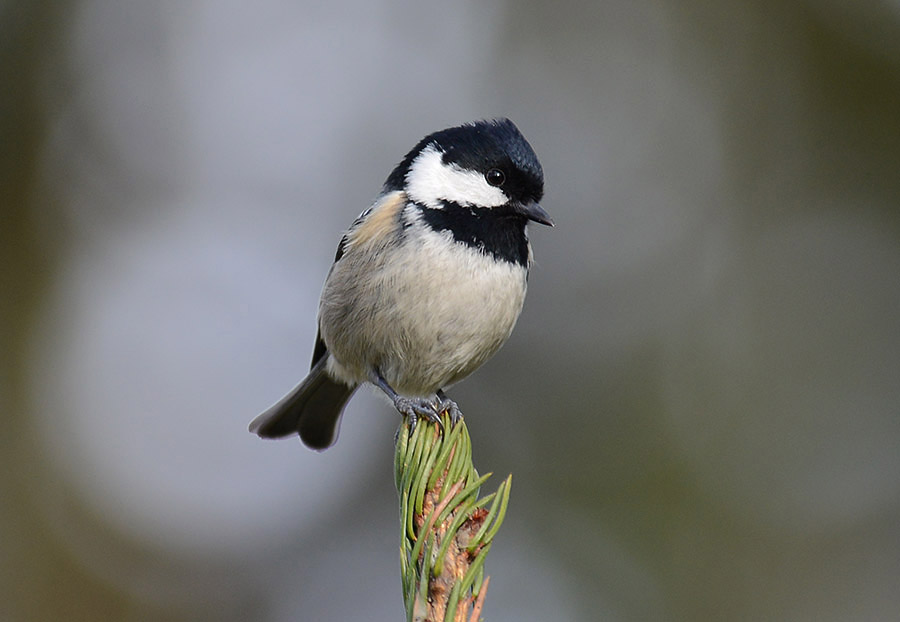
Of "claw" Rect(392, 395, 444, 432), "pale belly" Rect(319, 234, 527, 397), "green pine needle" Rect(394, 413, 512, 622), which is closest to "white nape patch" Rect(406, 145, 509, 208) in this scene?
"pale belly" Rect(319, 234, 527, 397)

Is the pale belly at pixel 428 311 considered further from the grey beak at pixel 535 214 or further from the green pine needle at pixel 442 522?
the green pine needle at pixel 442 522

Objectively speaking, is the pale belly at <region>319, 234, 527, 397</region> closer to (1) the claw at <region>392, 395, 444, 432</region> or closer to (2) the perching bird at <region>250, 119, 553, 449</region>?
(2) the perching bird at <region>250, 119, 553, 449</region>

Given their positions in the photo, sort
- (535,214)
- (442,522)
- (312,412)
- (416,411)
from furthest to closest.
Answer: (312,412) → (535,214) → (416,411) → (442,522)

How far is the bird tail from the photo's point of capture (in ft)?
11.7

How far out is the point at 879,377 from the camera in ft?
16.7

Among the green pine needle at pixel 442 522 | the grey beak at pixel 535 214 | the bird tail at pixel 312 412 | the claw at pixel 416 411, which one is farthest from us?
the bird tail at pixel 312 412

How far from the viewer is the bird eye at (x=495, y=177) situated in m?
2.95

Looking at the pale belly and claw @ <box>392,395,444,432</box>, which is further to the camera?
the pale belly

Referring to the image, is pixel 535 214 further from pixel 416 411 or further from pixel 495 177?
pixel 416 411

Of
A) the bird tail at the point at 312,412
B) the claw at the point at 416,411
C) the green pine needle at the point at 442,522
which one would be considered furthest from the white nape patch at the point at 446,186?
the green pine needle at the point at 442,522

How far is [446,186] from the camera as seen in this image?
300 centimetres

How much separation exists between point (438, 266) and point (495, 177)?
464 millimetres

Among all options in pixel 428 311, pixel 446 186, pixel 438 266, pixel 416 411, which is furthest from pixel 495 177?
pixel 416 411

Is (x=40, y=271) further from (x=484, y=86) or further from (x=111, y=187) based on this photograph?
→ (x=484, y=86)
